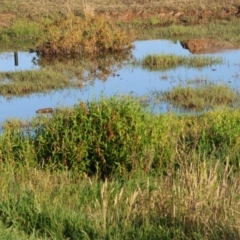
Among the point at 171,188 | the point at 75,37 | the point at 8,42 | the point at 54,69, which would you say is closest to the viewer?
the point at 171,188

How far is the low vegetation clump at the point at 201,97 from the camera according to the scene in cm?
1096

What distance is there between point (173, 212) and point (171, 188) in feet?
1.46

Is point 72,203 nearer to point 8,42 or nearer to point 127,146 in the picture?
point 127,146

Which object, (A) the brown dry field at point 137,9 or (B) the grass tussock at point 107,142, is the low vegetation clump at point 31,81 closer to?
(B) the grass tussock at point 107,142

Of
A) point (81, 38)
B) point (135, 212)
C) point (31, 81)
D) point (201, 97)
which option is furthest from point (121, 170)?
point (81, 38)

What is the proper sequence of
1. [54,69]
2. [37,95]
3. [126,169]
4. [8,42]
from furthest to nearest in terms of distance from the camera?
[8,42]
[54,69]
[37,95]
[126,169]

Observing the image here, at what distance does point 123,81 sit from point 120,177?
760 centimetres

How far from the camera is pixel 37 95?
1262 cm

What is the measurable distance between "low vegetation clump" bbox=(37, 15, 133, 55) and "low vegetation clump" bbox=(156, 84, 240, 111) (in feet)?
20.2

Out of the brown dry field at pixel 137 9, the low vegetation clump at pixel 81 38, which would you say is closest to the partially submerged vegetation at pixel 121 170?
the low vegetation clump at pixel 81 38

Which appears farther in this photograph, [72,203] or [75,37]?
[75,37]

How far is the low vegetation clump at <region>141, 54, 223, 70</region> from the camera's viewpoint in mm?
15430

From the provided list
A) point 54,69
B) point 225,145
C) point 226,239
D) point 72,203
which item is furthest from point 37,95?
point 226,239

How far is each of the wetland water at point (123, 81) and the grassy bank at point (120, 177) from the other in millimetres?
2937
